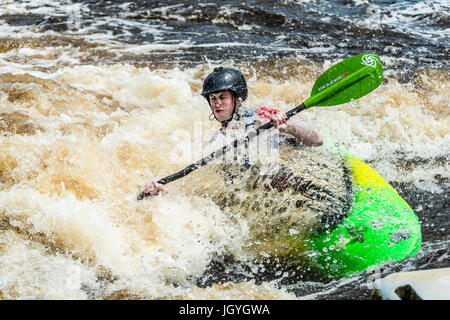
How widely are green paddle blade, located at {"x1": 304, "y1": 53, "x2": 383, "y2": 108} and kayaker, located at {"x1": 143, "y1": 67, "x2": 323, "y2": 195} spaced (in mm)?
477

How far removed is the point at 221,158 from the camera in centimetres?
393

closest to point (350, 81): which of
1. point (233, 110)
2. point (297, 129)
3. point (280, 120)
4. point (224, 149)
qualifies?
point (297, 129)

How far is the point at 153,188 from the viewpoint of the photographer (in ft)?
13.0

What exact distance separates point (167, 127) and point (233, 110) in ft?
5.45

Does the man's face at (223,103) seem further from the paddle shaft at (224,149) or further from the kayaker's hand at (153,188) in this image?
the kayaker's hand at (153,188)

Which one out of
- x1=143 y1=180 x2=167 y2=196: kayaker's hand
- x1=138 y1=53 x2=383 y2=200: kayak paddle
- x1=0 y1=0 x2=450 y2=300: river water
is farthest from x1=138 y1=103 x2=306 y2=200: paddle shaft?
x1=138 y1=53 x2=383 y2=200: kayak paddle

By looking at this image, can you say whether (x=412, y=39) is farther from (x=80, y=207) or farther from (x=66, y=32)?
(x=80, y=207)

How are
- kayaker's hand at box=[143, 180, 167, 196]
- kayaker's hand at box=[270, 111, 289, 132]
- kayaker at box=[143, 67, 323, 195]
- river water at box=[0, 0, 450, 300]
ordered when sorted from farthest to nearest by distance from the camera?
kayaker's hand at box=[143, 180, 167, 196]
kayaker at box=[143, 67, 323, 195]
kayaker's hand at box=[270, 111, 289, 132]
river water at box=[0, 0, 450, 300]

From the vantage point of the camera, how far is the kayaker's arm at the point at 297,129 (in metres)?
3.67

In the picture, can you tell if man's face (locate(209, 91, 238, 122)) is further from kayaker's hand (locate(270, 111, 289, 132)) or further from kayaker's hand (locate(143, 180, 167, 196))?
kayaker's hand (locate(143, 180, 167, 196))

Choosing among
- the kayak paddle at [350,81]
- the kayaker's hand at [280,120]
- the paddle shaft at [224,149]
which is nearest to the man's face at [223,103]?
the paddle shaft at [224,149]

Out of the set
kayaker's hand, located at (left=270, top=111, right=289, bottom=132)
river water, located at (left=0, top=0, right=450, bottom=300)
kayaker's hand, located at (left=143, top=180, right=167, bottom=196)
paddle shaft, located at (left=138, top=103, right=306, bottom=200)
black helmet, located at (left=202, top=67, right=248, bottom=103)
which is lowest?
river water, located at (left=0, top=0, right=450, bottom=300)

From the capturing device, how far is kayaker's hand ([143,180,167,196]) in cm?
395
